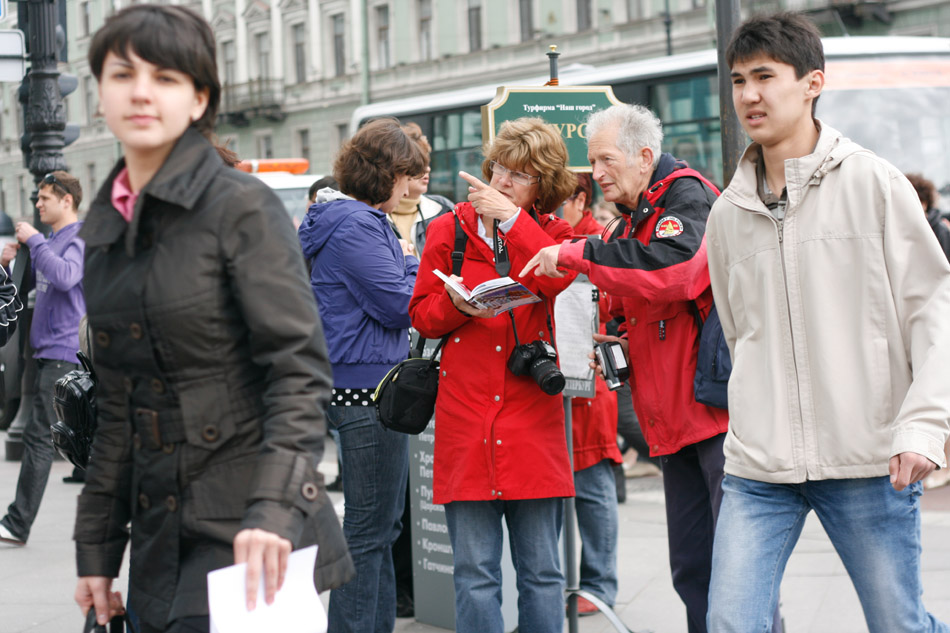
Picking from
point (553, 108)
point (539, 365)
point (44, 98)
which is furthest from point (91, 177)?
point (539, 365)

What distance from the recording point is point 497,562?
4.08 m

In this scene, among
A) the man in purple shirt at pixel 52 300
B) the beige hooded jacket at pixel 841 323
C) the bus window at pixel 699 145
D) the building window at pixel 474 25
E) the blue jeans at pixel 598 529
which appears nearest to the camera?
the beige hooded jacket at pixel 841 323

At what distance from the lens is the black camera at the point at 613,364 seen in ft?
13.7

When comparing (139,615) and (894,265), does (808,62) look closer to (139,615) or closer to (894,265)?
(894,265)

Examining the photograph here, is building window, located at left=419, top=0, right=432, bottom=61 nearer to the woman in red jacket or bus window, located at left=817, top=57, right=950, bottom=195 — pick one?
bus window, located at left=817, top=57, right=950, bottom=195

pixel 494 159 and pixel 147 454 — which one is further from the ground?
pixel 494 159

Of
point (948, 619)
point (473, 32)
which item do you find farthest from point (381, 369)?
point (473, 32)

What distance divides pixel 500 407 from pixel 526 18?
34209mm

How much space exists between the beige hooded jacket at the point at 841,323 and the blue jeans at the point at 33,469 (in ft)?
16.1

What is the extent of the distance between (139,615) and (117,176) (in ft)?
2.84

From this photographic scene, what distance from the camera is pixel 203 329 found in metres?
2.32

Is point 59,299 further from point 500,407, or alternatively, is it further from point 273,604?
point 273,604

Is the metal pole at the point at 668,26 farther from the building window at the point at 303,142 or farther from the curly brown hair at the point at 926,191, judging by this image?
the curly brown hair at the point at 926,191

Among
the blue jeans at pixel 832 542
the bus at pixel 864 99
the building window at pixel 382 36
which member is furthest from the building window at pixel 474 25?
the blue jeans at pixel 832 542
